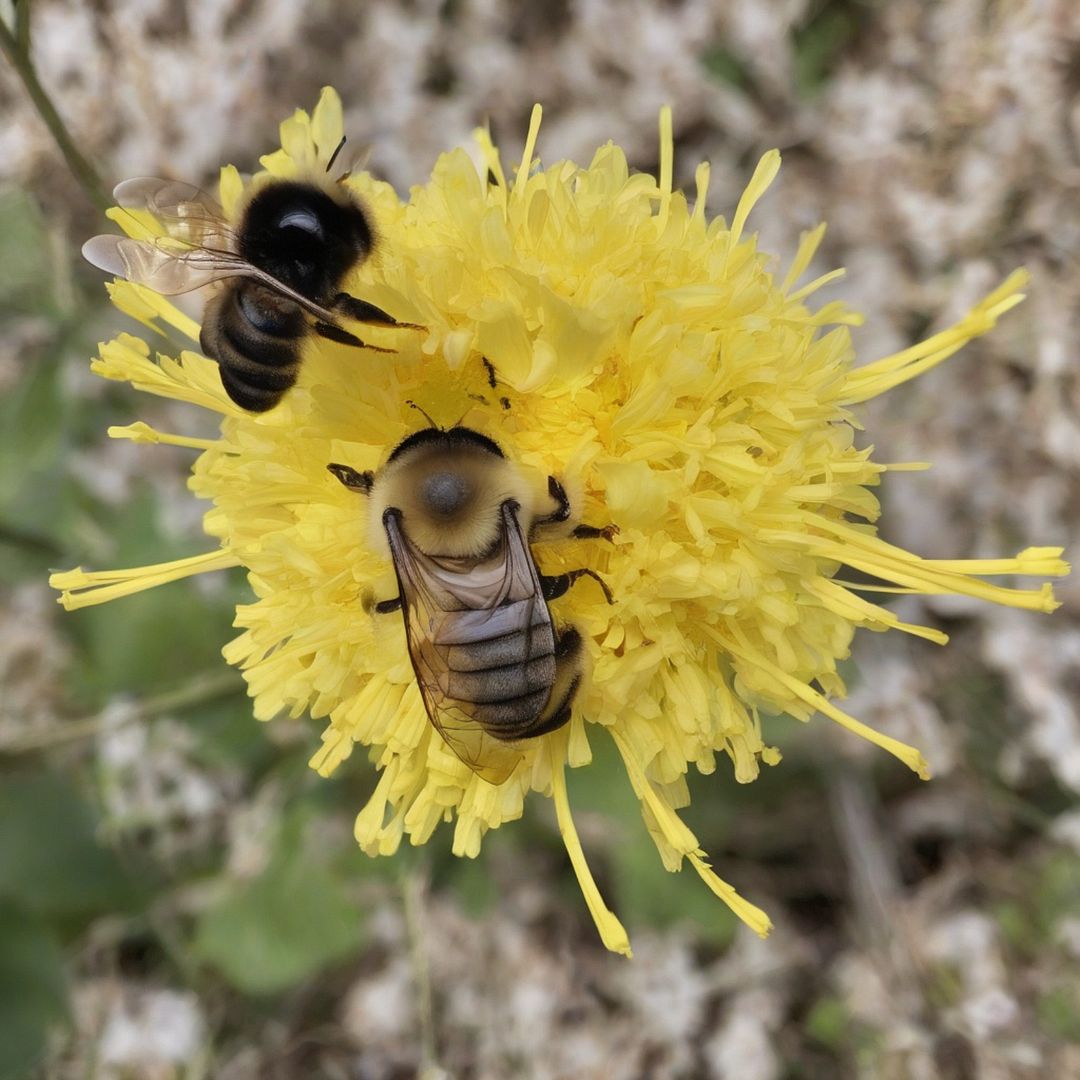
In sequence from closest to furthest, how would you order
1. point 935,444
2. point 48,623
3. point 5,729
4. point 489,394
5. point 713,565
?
point 713,565 < point 489,394 < point 935,444 < point 5,729 < point 48,623

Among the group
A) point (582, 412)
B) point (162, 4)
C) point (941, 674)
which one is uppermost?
point (582, 412)

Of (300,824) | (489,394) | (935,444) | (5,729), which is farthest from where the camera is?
(5,729)

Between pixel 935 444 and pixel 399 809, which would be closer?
pixel 399 809

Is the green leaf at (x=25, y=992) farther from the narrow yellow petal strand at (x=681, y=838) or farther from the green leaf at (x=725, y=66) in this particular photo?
the green leaf at (x=725, y=66)

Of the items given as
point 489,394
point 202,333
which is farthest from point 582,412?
point 202,333

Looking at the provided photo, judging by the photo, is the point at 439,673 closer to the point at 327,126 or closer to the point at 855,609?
the point at 855,609

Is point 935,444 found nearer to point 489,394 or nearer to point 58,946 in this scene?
point 489,394

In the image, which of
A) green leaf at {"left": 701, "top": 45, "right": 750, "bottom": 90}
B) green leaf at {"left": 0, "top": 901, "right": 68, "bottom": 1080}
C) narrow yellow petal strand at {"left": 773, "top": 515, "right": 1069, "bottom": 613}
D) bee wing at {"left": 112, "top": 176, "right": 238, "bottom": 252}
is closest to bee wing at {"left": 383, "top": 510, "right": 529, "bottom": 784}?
narrow yellow petal strand at {"left": 773, "top": 515, "right": 1069, "bottom": 613}

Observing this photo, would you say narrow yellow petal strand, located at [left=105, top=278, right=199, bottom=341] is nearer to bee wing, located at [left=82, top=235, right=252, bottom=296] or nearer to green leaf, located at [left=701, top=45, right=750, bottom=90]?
bee wing, located at [left=82, top=235, right=252, bottom=296]
